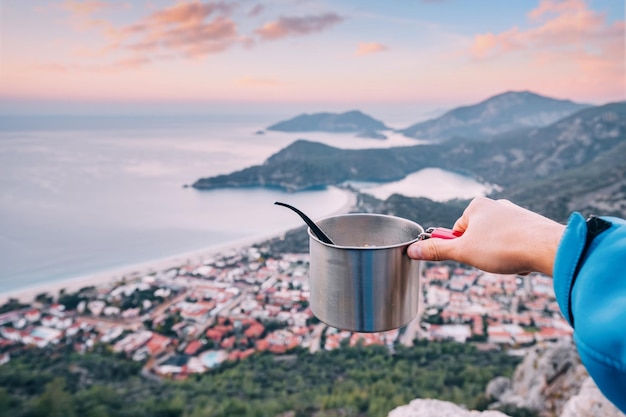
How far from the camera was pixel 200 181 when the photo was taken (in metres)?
33.8

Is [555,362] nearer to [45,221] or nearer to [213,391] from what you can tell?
[213,391]

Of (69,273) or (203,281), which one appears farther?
(69,273)


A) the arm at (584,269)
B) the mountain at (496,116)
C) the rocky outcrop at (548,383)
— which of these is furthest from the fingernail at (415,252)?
the mountain at (496,116)

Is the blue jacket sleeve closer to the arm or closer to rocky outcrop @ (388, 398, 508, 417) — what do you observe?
the arm

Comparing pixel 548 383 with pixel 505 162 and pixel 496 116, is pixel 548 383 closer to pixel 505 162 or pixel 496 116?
pixel 505 162

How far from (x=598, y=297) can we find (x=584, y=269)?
5 centimetres

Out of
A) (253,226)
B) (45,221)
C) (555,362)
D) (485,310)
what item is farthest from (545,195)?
(45,221)

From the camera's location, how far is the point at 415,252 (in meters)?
0.94

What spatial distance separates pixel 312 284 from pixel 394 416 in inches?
89.5

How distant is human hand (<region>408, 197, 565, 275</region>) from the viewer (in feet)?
2.18

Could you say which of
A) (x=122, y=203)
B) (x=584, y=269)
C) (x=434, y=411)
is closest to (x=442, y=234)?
(x=584, y=269)

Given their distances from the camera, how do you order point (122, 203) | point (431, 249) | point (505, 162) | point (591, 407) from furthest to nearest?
point (505, 162) → point (122, 203) → point (591, 407) → point (431, 249)

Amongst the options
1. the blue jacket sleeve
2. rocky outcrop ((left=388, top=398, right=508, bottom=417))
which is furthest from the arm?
rocky outcrop ((left=388, top=398, right=508, bottom=417))

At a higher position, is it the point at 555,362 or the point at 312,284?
the point at 312,284
